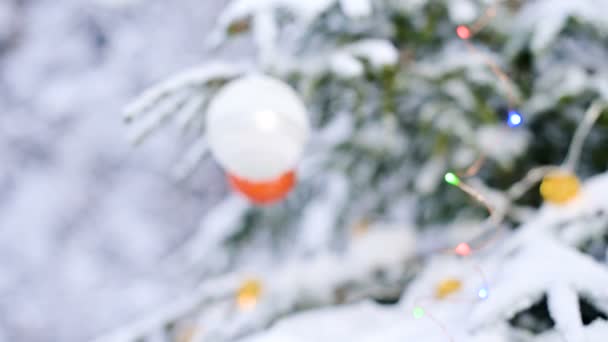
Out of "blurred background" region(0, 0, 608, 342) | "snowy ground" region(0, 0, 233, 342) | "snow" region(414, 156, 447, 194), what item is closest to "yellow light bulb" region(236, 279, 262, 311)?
"blurred background" region(0, 0, 608, 342)

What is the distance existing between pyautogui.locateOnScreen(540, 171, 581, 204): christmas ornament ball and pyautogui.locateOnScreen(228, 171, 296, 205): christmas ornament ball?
350mm

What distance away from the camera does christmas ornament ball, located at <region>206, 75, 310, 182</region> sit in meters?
0.86

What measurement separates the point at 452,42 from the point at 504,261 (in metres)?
0.34

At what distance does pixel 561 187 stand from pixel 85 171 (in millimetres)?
1580

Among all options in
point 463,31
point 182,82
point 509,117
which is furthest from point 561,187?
point 182,82

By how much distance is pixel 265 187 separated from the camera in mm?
941

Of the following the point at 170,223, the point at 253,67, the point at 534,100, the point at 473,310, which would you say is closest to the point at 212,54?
the point at 170,223

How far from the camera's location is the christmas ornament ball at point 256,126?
86cm

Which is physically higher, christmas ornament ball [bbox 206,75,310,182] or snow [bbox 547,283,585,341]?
christmas ornament ball [bbox 206,75,310,182]

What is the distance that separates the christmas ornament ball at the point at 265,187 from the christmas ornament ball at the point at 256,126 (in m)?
0.03

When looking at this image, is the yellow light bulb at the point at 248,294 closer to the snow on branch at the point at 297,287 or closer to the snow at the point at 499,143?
the snow on branch at the point at 297,287

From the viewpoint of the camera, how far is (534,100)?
1.01 m

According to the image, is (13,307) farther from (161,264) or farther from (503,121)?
(503,121)

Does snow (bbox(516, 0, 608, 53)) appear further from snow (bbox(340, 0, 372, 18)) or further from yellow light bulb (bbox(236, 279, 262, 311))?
yellow light bulb (bbox(236, 279, 262, 311))
